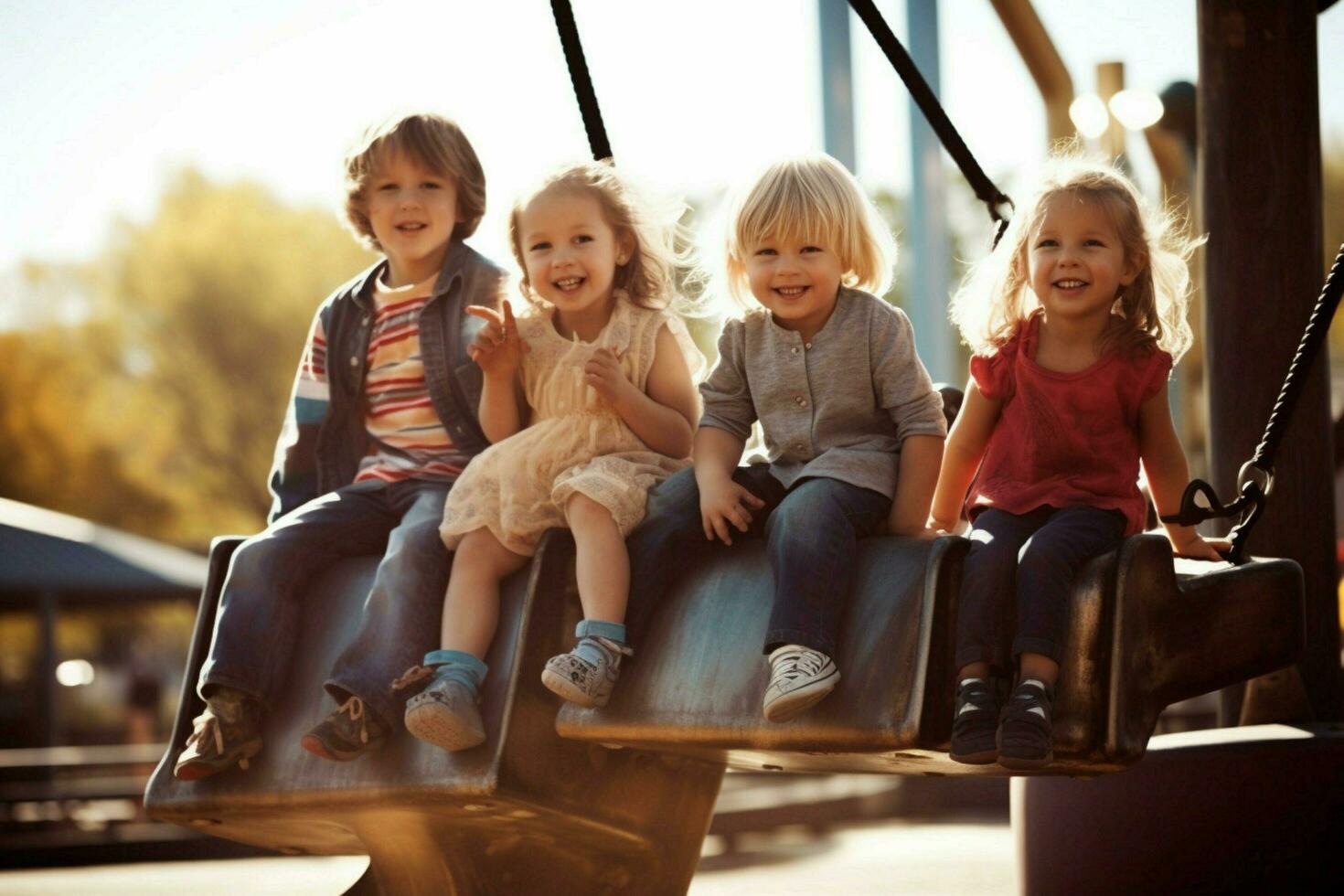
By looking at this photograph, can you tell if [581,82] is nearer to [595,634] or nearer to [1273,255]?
[595,634]

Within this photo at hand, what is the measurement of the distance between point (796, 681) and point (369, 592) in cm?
106

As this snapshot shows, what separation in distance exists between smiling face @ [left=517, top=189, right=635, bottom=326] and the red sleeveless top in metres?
0.90

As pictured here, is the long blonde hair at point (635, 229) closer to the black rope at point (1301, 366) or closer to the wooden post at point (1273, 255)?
the black rope at point (1301, 366)

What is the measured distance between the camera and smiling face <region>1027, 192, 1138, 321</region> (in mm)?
2986

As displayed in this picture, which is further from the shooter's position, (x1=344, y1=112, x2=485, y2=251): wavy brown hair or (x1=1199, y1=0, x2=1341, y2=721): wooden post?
(x1=1199, y1=0, x2=1341, y2=721): wooden post

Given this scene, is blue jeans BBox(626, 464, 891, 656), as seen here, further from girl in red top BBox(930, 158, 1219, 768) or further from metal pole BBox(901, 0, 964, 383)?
metal pole BBox(901, 0, 964, 383)

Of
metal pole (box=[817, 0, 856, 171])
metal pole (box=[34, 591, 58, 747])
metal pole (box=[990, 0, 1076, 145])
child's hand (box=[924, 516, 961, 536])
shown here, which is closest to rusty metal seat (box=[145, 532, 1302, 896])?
child's hand (box=[924, 516, 961, 536])

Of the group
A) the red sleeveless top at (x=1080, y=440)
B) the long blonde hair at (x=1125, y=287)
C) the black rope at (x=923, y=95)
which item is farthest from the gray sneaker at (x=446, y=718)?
the black rope at (x=923, y=95)

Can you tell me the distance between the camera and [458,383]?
3.74 metres

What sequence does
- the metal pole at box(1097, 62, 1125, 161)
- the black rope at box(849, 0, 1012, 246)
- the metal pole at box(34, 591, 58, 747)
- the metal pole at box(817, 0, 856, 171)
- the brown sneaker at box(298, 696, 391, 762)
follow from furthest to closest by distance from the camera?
the metal pole at box(34, 591, 58, 747), the metal pole at box(817, 0, 856, 171), the metal pole at box(1097, 62, 1125, 161), the black rope at box(849, 0, 1012, 246), the brown sneaker at box(298, 696, 391, 762)

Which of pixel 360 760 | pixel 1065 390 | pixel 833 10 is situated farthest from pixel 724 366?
pixel 833 10

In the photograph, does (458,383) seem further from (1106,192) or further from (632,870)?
(1106,192)

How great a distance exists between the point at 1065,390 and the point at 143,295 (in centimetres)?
2971

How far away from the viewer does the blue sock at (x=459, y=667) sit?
312cm
